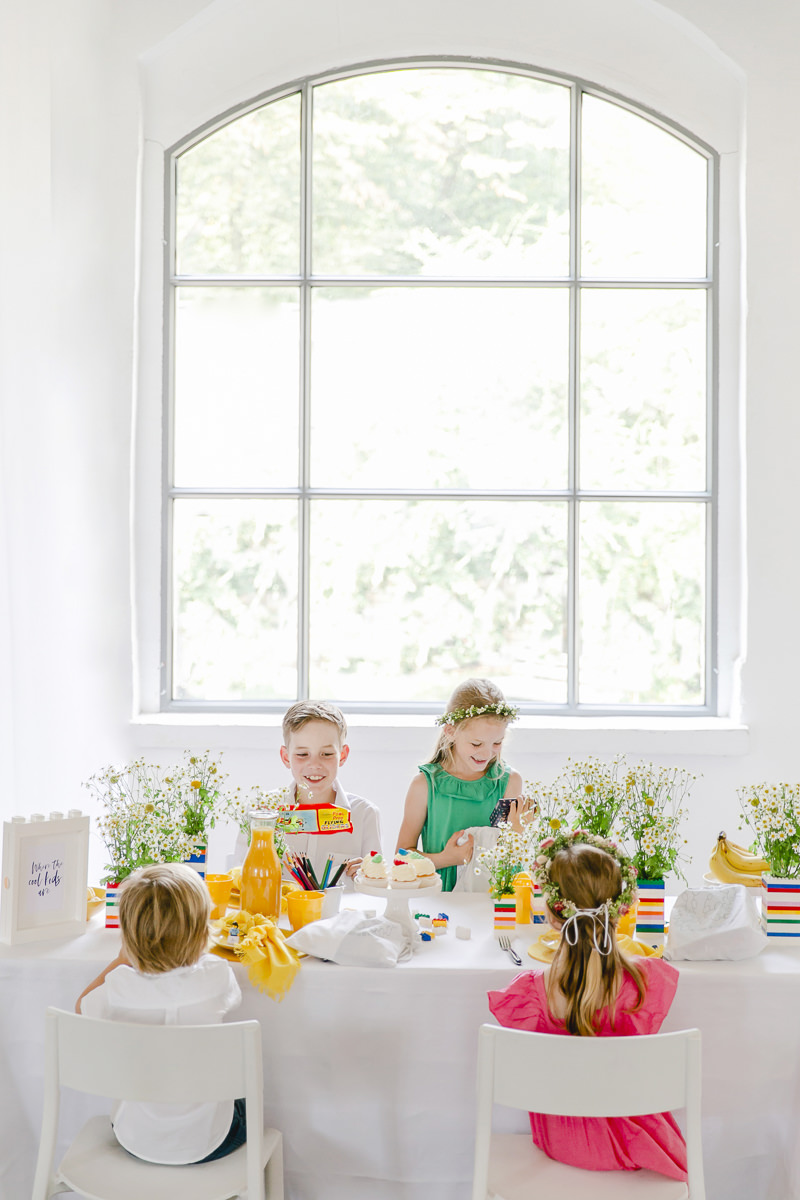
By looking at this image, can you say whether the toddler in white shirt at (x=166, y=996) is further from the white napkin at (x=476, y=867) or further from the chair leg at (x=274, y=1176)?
the white napkin at (x=476, y=867)

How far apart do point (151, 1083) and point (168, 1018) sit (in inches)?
7.2

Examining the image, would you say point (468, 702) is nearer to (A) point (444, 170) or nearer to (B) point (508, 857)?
(B) point (508, 857)

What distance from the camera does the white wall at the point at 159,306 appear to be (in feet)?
11.7

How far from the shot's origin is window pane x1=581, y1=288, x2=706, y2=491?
3988 millimetres

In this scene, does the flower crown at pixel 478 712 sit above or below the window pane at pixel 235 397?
below

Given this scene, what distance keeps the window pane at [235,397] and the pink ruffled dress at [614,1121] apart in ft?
8.61

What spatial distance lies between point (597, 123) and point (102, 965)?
355 centimetres

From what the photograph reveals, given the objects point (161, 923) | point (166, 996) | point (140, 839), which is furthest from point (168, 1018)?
point (140, 839)

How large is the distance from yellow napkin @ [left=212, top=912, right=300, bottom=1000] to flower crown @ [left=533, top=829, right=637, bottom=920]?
508mm

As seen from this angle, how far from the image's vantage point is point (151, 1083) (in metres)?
1.59

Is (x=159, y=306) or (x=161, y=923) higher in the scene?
(x=159, y=306)

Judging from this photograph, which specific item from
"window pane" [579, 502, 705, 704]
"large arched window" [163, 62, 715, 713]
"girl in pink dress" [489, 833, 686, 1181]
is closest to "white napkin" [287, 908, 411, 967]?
"girl in pink dress" [489, 833, 686, 1181]

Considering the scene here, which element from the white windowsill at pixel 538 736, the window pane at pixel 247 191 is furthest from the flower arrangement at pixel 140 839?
the window pane at pixel 247 191

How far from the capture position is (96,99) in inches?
144
